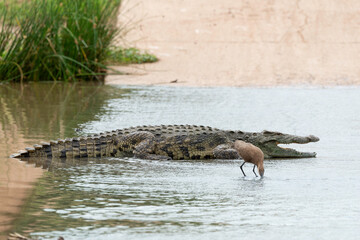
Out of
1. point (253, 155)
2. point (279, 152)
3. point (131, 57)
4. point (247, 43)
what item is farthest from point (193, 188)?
point (247, 43)

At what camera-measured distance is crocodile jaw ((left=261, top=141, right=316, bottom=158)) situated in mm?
6782

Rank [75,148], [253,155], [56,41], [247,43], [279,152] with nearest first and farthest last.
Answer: [253,155]
[75,148]
[279,152]
[56,41]
[247,43]

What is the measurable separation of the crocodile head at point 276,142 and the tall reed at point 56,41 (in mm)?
5879

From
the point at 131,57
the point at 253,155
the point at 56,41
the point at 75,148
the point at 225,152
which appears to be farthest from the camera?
the point at 131,57

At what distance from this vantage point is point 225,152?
6.75 m

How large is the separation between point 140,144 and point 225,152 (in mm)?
822

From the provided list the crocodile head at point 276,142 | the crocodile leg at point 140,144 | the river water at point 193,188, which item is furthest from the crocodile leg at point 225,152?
the crocodile leg at point 140,144

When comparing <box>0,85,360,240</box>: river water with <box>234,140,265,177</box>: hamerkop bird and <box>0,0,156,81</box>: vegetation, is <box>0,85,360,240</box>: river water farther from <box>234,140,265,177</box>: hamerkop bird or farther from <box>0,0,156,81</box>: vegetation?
<box>0,0,156,81</box>: vegetation

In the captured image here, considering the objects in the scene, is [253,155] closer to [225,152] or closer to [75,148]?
[225,152]

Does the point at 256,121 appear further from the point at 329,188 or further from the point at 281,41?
the point at 281,41

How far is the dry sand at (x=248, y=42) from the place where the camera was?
13.9 m

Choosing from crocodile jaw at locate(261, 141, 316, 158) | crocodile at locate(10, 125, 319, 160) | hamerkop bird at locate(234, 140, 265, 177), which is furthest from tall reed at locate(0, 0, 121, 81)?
hamerkop bird at locate(234, 140, 265, 177)

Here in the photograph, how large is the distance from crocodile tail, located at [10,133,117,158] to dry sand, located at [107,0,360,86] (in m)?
6.64

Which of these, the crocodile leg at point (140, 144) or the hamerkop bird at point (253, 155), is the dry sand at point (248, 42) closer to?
the crocodile leg at point (140, 144)
